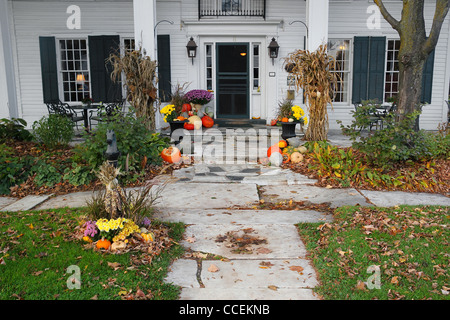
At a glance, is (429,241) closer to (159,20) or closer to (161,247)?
(161,247)

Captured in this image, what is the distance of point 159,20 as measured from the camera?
1148cm

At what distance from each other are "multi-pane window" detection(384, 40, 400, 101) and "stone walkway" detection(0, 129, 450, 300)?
650 cm

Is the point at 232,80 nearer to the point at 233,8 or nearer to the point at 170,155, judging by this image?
the point at 233,8

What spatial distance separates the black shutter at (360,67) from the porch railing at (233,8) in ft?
9.25

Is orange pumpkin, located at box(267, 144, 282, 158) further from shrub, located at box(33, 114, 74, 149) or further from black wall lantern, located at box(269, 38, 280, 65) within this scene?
black wall lantern, located at box(269, 38, 280, 65)

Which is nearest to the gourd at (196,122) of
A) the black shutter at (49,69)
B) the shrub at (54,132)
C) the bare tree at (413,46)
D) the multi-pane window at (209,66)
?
the multi-pane window at (209,66)

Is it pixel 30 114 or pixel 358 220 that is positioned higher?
Answer: pixel 30 114

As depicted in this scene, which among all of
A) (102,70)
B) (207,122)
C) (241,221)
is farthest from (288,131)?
(102,70)

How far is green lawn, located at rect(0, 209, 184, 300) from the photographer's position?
10.3 ft

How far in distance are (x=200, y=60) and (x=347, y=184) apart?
6709mm
